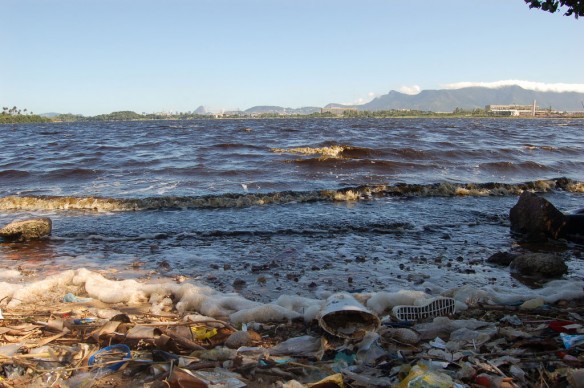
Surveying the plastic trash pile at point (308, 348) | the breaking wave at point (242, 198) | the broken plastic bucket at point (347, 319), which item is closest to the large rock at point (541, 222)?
the plastic trash pile at point (308, 348)

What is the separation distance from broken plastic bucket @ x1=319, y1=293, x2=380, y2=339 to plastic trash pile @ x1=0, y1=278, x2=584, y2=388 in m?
0.01

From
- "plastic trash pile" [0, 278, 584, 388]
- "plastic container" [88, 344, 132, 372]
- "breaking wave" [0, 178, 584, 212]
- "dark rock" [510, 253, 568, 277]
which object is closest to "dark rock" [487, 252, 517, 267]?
"dark rock" [510, 253, 568, 277]

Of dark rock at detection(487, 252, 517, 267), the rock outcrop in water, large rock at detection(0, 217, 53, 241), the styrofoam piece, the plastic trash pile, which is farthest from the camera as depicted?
the rock outcrop in water

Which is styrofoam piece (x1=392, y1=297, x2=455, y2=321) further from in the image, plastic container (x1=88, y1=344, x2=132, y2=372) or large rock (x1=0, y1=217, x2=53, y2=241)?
large rock (x1=0, y1=217, x2=53, y2=241)

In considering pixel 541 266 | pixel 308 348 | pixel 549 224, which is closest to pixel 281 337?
pixel 308 348

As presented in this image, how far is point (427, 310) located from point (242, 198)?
9033mm

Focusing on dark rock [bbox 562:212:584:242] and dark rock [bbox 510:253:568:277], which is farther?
dark rock [bbox 562:212:584:242]

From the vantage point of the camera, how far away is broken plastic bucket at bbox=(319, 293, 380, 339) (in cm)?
435

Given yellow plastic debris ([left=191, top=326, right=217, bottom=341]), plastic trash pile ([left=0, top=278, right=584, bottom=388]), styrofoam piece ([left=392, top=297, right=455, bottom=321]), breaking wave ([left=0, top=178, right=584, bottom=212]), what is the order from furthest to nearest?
breaking wave ([left=0, top=178, right=584, bottom=212]) < styrofoam piece ([left=392, top=297, right=455, bottom=321]) < yellow plastic debris ([left=191, top=326, right=217, bottom=341]) < plastic trash pile ([left=0, top=278, right=584, bottom=388])

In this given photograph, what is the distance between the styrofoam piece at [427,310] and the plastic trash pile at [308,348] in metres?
0.01

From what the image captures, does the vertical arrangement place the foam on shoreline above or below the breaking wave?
above

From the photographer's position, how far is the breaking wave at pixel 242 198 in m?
12.9

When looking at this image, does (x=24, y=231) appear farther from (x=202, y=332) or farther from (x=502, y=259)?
(x=502, y=259)

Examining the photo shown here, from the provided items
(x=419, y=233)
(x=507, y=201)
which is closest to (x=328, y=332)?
(x=419, y=233)
